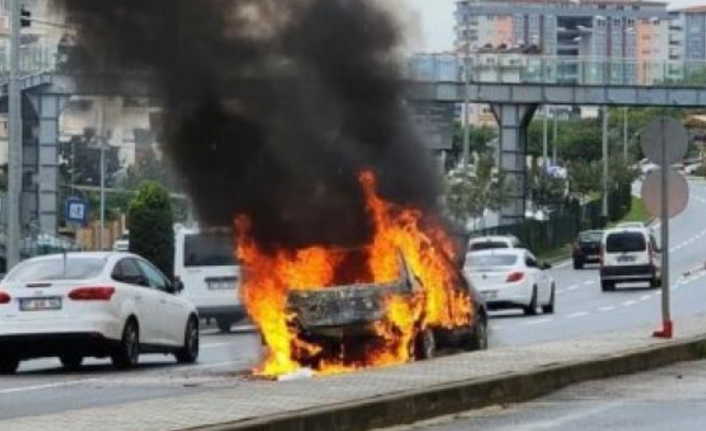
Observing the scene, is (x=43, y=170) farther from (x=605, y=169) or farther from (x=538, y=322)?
(x=605, y=169)

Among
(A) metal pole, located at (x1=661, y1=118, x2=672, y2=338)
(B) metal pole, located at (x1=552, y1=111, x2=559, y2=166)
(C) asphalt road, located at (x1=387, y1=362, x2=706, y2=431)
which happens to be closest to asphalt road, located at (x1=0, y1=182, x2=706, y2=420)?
(C) asphalt road, located at (x1=387, y1=362, x2=706, y2=431)

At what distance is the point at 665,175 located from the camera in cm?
2567

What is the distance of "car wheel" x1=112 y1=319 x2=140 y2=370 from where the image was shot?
25.2 m

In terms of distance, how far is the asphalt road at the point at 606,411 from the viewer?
16.3 metres

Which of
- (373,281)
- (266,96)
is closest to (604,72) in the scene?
(266,96)

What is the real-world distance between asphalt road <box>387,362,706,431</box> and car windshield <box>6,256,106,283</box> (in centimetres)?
703

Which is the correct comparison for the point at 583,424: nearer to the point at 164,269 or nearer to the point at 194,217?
the point at 194,217

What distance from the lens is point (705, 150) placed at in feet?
618

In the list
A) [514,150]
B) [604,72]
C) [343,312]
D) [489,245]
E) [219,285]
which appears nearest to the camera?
[343,312]

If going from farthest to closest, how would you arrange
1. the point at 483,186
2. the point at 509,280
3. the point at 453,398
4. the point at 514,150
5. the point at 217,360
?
the point at 483,186, the point at 514,150, the point at 509,280, the point at 217,360, the point at 453,398

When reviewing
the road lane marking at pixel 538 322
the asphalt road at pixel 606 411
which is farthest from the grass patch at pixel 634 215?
the asphalt road at pixel 606 411

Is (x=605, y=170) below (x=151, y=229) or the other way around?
the other way around

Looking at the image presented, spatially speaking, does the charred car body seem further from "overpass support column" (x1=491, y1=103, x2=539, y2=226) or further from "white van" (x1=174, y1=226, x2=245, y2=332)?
"overpass support column" (x1=491, y1=103, x2=539, y2=226)

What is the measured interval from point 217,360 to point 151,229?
24.3 meters
